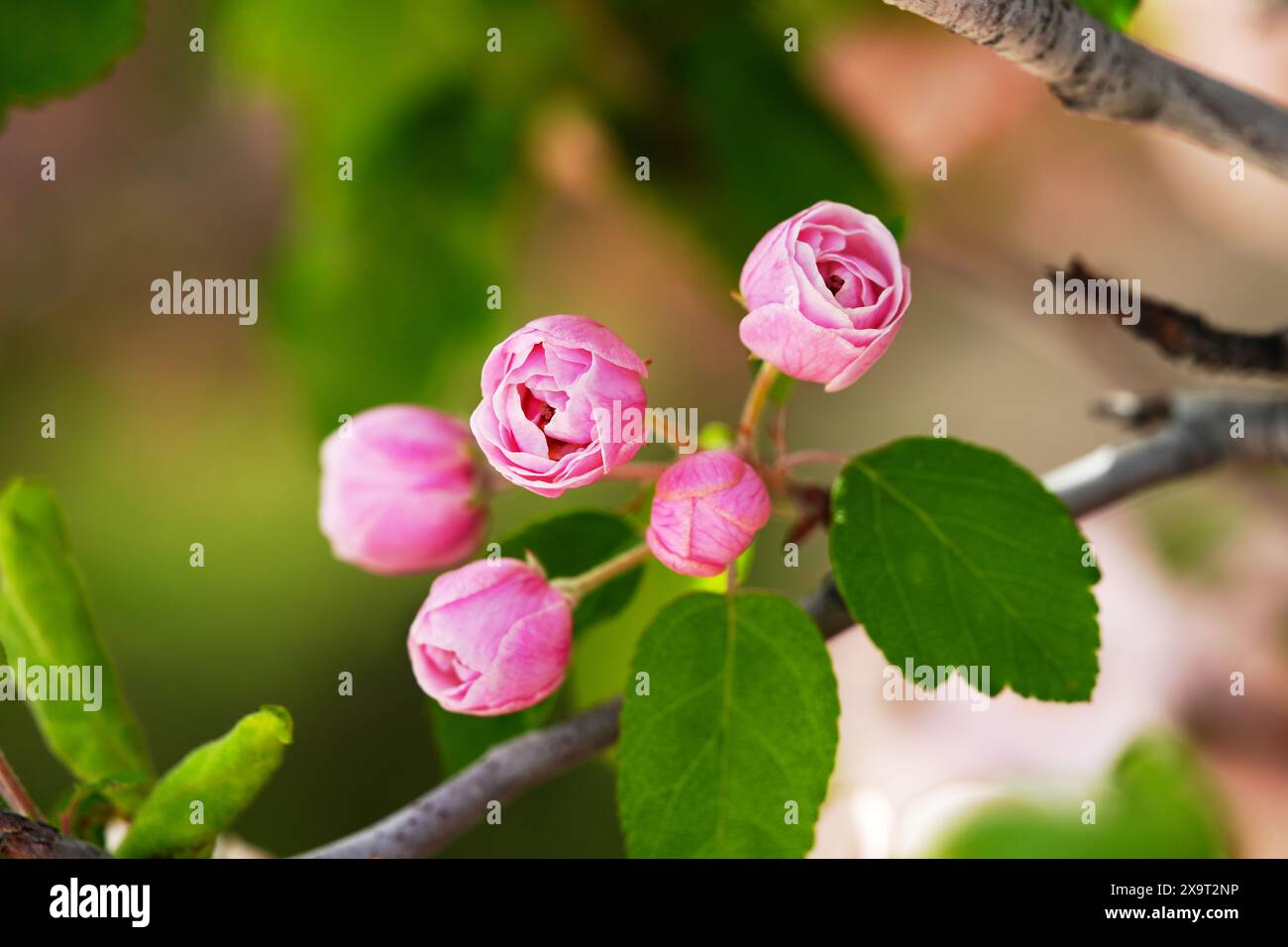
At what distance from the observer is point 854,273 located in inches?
12.0

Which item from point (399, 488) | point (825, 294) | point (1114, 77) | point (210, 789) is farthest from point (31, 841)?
point (1114, 77)


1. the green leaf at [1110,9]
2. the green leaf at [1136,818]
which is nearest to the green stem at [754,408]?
the green leaf at [1110,9]

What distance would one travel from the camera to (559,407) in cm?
29

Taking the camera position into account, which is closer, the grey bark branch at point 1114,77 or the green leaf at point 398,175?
the grey bark branch at point 1114,77

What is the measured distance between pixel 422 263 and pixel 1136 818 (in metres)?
0.60

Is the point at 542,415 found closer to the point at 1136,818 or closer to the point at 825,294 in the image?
the point at 825,294

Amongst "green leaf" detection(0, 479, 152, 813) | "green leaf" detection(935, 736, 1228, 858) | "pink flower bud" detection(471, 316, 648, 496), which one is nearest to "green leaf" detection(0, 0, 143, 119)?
"green leaf" detection(0, 479, 152, 813)

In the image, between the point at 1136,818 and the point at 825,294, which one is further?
the point at 1136,818

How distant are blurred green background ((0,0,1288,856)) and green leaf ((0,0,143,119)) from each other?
298mm

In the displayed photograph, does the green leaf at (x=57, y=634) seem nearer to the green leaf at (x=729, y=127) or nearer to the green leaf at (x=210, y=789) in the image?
the green leaf at (x=210, y=789)

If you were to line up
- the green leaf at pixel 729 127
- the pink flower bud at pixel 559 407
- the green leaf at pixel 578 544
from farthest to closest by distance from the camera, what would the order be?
1. the green leaf at pixel 729 127
2. the green leaf at pixel 578 544
3. the pink flower bud at pixel 559 407

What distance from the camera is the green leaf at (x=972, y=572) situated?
1.07 feet

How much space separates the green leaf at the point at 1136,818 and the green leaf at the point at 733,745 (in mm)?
414
